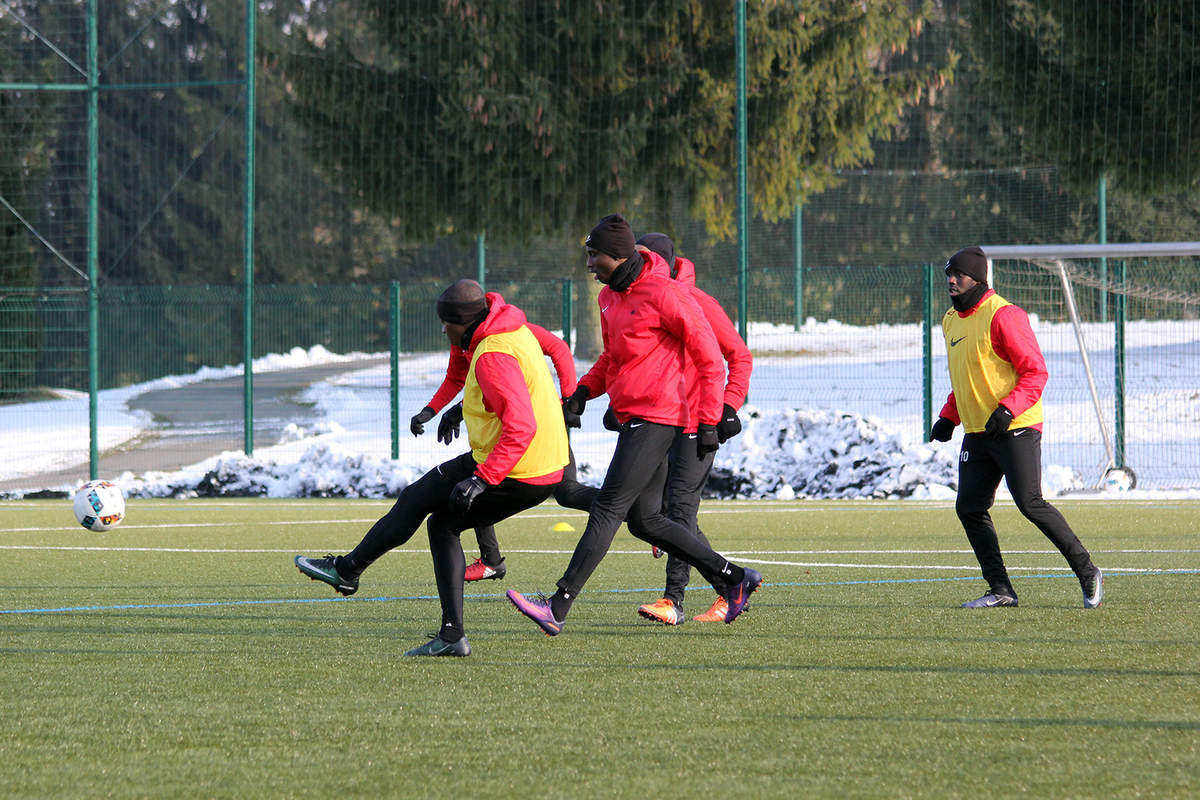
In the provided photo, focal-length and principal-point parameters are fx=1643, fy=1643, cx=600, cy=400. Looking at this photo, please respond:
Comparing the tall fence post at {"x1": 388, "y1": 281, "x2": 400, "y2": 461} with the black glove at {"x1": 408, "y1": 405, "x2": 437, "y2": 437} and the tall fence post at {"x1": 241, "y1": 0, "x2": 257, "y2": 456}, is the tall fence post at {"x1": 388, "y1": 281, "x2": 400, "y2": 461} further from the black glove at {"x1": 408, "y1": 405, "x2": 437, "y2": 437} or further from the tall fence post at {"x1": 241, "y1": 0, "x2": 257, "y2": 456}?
the black glove at {"x1": 408, "y1": 405, "x2": 437, "y2": 437}

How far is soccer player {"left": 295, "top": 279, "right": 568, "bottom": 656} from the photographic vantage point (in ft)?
21.8

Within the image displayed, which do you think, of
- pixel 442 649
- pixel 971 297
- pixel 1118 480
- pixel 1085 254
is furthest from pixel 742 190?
pixel 442 649

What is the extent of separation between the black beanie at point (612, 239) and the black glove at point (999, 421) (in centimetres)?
206

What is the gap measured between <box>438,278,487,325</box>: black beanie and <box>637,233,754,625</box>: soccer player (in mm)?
1211

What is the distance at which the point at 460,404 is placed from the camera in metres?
7.47

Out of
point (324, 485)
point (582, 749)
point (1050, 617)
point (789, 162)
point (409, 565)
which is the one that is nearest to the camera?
point (582, 749)

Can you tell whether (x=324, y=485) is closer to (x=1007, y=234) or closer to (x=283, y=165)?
(x=1007, y=234)

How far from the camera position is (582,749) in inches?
195

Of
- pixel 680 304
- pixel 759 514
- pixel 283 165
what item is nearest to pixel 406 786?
pixel 680 304

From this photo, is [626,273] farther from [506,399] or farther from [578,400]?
[506,399]

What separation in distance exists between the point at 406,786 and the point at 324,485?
13811mm

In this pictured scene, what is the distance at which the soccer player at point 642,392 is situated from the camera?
7.27 m

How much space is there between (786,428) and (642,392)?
11.1 meters

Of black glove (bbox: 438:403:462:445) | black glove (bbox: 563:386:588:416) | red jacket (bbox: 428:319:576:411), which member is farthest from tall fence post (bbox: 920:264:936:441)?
black glove (bbox: 563:386:588:416)
